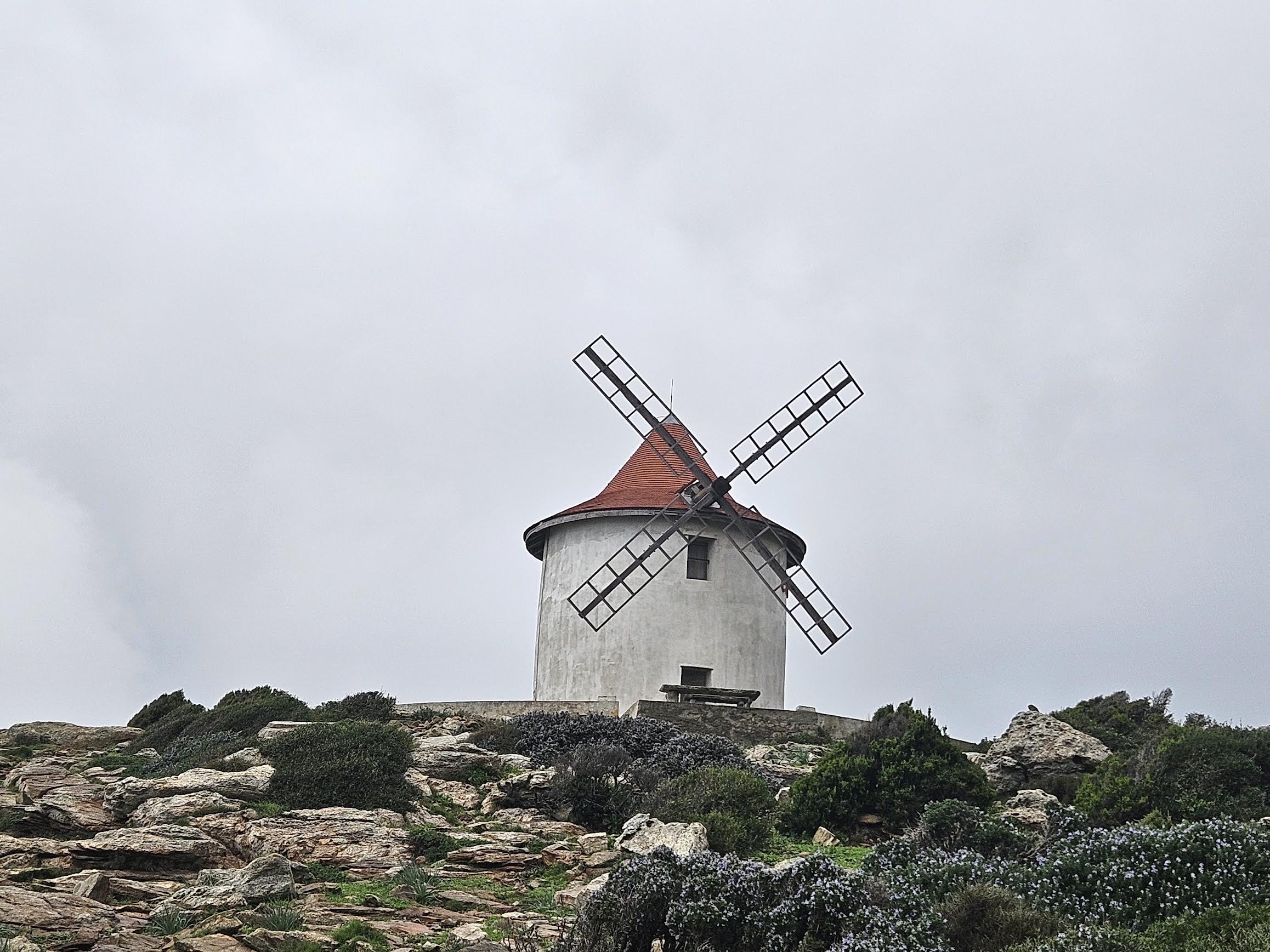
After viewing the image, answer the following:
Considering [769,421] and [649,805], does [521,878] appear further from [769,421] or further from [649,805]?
[769,421]

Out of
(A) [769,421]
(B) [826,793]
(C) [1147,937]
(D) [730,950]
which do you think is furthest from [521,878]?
(A) [769,421]

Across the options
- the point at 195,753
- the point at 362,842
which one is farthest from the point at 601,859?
the point at 195,753

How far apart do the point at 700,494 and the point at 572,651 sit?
449 centimetres

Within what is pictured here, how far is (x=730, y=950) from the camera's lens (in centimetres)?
909

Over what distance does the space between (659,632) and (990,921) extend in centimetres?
1923

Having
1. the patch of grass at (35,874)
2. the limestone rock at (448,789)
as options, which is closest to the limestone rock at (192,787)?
the limestone rock at (448,789)

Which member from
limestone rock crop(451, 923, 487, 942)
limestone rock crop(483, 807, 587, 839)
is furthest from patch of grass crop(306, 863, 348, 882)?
limestone rock crop(451, 923, 487, 942)

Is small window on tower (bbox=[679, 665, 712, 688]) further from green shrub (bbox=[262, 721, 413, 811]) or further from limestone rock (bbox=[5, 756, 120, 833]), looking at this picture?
limestone rock (bbox=[5, 756, 120, 833])

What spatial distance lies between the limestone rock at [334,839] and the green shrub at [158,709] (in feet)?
49.3

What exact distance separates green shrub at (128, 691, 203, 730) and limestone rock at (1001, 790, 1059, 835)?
18400mm

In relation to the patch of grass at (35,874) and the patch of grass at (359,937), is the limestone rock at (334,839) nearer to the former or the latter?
the patch of grass at (35,874)

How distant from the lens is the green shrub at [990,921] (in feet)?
28.5

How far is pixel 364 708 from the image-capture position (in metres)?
24.3

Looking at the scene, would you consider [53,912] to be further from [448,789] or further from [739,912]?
[448,789]
